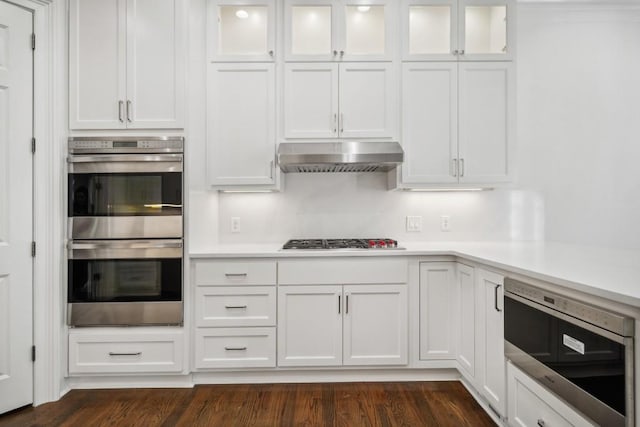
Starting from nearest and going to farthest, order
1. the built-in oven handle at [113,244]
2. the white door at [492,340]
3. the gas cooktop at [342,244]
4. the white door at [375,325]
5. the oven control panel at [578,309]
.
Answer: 1. the oven control panel at [578,309]
2. the white door at [492,340]
3. the built-in oven handle at [113,244]
4. the white door at [375,325]
5. the gas cooktop at [342,244]

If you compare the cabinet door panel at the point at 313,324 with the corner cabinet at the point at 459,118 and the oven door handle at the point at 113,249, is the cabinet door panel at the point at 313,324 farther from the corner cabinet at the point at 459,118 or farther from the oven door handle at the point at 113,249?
the corner cabinet at the point at 459,118

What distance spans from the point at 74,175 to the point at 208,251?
976mm

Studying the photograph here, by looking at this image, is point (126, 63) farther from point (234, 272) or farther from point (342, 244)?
point (342, 244)

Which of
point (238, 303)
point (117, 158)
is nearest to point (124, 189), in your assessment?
point (117, 158)

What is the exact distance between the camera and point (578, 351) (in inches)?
47.6

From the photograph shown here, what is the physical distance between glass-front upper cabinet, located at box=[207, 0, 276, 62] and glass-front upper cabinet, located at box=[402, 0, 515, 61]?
3.28 feet

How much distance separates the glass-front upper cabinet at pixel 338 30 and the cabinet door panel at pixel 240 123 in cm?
32

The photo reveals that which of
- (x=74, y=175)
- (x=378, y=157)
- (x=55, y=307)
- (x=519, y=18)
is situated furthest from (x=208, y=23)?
(x=519, y=18)

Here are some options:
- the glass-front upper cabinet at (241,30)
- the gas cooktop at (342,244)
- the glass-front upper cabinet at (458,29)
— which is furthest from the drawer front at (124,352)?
the glass-front upper cabinet at (458,29)


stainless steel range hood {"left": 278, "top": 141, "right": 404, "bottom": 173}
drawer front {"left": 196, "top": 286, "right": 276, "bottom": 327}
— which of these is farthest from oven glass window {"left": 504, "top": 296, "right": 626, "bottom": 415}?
drawer front {"left": 196, "top": 286, "right": 276, "bottom": 327}

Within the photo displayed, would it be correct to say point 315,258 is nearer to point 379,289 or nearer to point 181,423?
point 379,289

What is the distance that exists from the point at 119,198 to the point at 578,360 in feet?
8.24

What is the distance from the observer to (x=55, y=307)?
7.14 feet

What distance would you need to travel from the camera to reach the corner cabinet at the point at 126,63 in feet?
7.45
